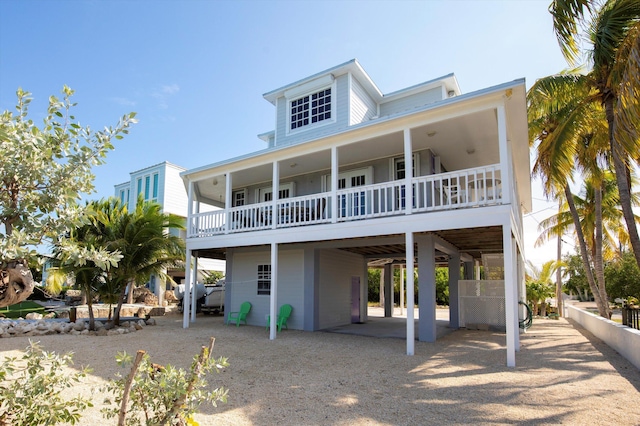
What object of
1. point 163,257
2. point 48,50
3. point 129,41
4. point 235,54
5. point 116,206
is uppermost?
point 235,54

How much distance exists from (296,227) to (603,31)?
8.49 m

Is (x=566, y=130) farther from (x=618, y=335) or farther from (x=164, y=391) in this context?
(x=164, y=391)

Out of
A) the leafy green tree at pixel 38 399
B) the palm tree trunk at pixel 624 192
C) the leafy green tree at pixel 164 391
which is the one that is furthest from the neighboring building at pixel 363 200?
the leafy green tree at pixel 38 399

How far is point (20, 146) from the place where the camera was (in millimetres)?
2998

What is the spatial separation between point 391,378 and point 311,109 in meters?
10.2

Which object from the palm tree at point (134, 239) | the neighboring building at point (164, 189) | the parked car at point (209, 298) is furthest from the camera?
the neighboring building at point (164, 189)

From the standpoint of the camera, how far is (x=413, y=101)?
46.9 ft

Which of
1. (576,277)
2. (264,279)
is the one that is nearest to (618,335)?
(264,279)

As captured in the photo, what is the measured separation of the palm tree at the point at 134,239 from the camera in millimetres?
12734

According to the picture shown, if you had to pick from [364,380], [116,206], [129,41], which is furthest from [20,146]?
[116,206]

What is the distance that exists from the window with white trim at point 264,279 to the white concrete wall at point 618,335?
10354 millimetres

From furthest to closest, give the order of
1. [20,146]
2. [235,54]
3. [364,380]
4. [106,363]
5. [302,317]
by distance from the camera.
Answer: [302,317]
[235,54]
[106,363]
[364,380]
[20,146]

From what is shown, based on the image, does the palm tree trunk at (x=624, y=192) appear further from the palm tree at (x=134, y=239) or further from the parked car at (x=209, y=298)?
the parked car at (x=209, y=298)

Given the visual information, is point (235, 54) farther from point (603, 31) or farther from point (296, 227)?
point (603, 31)
